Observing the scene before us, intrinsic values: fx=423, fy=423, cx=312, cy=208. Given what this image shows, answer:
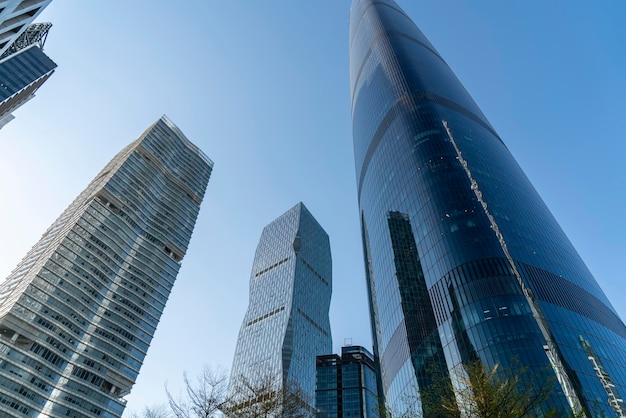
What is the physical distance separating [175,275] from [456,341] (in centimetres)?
8229

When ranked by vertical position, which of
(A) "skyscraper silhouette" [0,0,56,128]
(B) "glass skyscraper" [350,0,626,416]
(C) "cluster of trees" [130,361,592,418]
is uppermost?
(A) "skyscraper silhouette" [0,0,56,128]

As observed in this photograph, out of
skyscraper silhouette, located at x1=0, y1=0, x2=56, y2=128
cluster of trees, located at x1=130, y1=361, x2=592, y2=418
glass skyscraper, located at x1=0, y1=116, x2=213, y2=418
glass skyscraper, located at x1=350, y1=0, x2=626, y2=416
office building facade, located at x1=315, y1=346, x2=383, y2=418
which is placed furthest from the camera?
office building facade, located at x1=315, y1=346, x2=383, y2=418

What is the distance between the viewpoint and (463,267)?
63.2 m

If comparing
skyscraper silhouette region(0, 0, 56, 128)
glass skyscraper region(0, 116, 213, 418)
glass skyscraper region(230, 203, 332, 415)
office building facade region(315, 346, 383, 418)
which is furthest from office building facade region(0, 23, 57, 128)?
office building facade region(315, 346, 383, 418)

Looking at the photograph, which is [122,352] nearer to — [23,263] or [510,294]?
[23,263]

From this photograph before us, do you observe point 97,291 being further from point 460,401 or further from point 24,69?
point 460,401

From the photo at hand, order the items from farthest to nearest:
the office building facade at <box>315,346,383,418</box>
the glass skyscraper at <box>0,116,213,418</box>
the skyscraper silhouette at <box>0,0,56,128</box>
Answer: the office building facade at <box>315,346,383,418</box> < the skyscraper silhouette at <box>0,0,56,128</box> < the glass skyscraper at <box>0,116,213,418</box>

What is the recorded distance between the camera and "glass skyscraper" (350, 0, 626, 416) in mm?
52625

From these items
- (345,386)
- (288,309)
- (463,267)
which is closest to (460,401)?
(463,267)

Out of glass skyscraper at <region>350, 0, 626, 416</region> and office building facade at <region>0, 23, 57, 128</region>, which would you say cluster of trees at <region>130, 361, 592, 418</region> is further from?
office building facade at <region>0, 23, 57, 128</region>

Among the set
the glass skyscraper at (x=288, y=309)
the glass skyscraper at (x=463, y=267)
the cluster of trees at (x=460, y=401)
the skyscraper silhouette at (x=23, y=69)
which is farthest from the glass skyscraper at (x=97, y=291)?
the cluster of trees at (x=460, y=401)

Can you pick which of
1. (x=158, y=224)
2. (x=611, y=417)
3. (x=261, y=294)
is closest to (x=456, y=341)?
(x=611, y=417)

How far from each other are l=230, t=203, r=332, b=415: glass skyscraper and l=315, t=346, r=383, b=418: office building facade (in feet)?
23.9

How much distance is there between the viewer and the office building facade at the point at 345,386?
499ft
